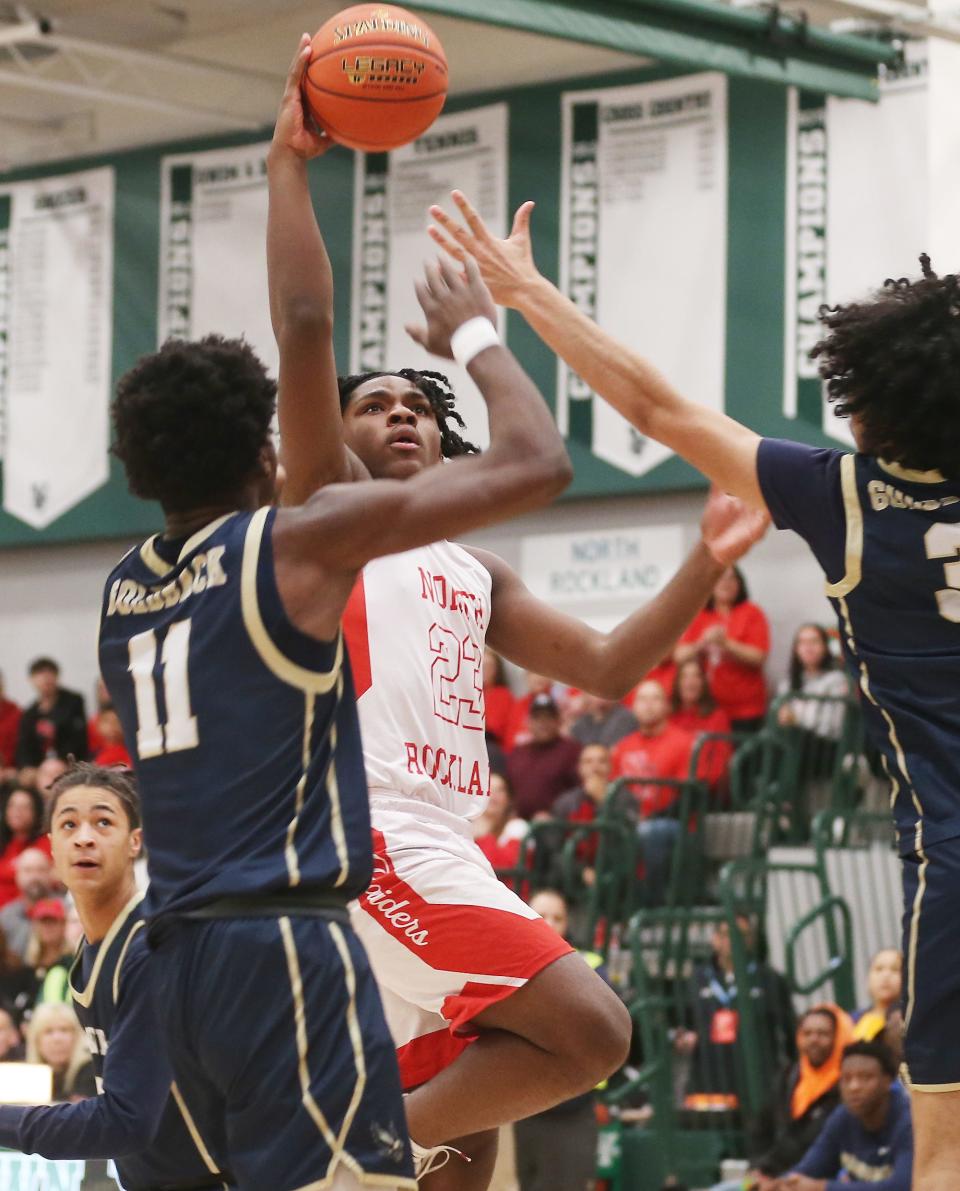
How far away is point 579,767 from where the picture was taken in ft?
44.5

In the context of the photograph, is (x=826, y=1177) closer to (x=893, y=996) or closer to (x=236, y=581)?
(x=893, y=996)

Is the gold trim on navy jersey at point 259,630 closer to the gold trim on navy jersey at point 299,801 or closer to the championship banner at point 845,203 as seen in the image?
the gold trim on navy jersey at point 299,801

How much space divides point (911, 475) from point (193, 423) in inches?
58.1

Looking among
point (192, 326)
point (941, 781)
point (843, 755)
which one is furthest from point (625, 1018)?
point (192, 326)

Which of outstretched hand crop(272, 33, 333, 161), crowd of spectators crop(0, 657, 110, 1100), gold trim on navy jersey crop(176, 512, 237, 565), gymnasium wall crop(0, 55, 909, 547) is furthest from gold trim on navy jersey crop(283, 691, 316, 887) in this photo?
gymnasium wall crop(0, 55, 909, 547)

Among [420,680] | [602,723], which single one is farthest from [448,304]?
[602,723]

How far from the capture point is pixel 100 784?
509 cm

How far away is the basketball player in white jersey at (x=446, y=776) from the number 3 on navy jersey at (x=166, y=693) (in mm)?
773

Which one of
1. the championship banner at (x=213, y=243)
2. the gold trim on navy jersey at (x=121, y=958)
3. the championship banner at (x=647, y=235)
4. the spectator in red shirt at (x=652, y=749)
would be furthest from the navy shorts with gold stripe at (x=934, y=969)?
the championship banner at (x=213, y=243)

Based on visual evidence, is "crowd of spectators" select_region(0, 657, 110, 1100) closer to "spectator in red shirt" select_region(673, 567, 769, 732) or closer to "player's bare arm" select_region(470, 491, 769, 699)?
"spectator in red shirt" select_region(673, 567, 769, 732)

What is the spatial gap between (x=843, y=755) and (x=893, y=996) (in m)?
2.70

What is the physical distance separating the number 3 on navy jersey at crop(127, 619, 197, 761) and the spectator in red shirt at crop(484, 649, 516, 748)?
35.4ft

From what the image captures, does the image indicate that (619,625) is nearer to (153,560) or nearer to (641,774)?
(153,560)

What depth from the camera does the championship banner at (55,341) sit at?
18.3 m
